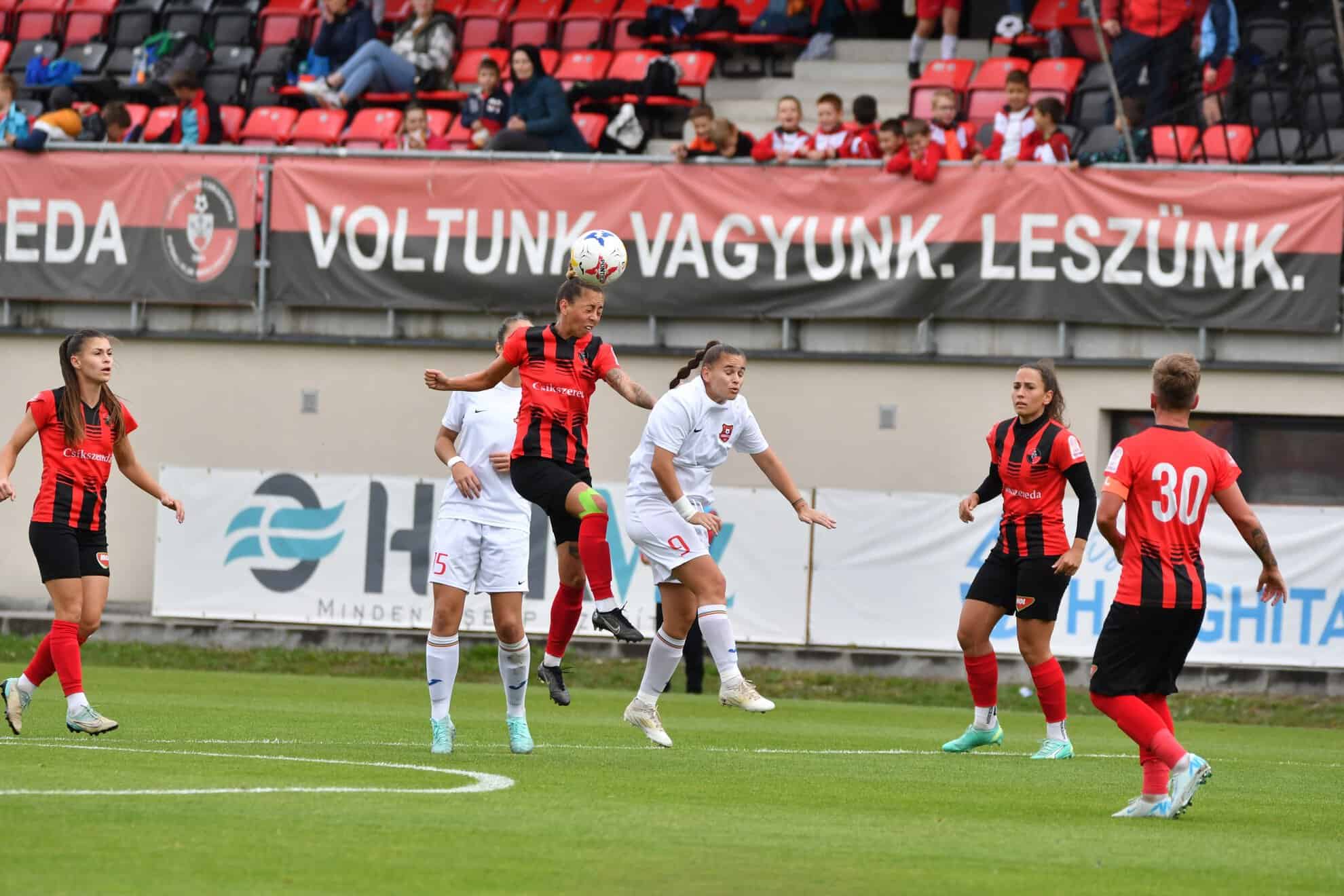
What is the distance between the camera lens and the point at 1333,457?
20.5m

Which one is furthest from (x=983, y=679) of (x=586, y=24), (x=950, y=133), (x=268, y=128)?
(x=586, y=24)

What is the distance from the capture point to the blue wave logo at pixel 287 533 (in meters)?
20.2

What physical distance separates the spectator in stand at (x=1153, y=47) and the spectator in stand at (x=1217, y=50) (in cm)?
23

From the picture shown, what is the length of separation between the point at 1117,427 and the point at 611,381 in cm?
1134

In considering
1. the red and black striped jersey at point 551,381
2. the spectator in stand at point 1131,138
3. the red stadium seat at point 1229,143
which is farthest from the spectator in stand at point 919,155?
the red and black striped jersey at point 551,381

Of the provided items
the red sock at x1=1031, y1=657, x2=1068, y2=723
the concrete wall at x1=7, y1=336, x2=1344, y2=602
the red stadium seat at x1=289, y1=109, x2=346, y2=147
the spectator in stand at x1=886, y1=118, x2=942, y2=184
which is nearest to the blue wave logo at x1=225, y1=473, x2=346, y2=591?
the concrete wall at x1=7, y1=336, x2=1344, y2=602

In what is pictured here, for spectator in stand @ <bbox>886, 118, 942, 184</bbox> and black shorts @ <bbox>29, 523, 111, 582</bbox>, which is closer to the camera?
black shorts @ <bbox>29, 523, 111, 582</bbox>

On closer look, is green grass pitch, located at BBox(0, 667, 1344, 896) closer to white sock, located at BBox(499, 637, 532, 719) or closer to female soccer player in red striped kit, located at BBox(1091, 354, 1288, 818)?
white sock, located at BBox(499, 637, 532, 719)

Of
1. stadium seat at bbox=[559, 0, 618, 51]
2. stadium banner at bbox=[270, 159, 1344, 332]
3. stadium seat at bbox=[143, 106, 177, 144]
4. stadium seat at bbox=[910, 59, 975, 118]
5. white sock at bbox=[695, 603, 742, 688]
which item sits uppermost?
stadium seat at bbox=[559, 0, 618, 51]

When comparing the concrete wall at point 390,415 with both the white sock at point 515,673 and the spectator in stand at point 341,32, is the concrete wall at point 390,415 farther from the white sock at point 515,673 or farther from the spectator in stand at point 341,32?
the white sock at point 515,673

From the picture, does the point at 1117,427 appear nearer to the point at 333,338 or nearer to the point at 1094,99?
the point at 1094,99

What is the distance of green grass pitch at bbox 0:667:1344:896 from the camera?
6.43 metres

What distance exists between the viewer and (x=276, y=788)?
8375mm

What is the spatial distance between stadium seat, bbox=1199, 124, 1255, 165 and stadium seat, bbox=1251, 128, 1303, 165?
0.09 metres
